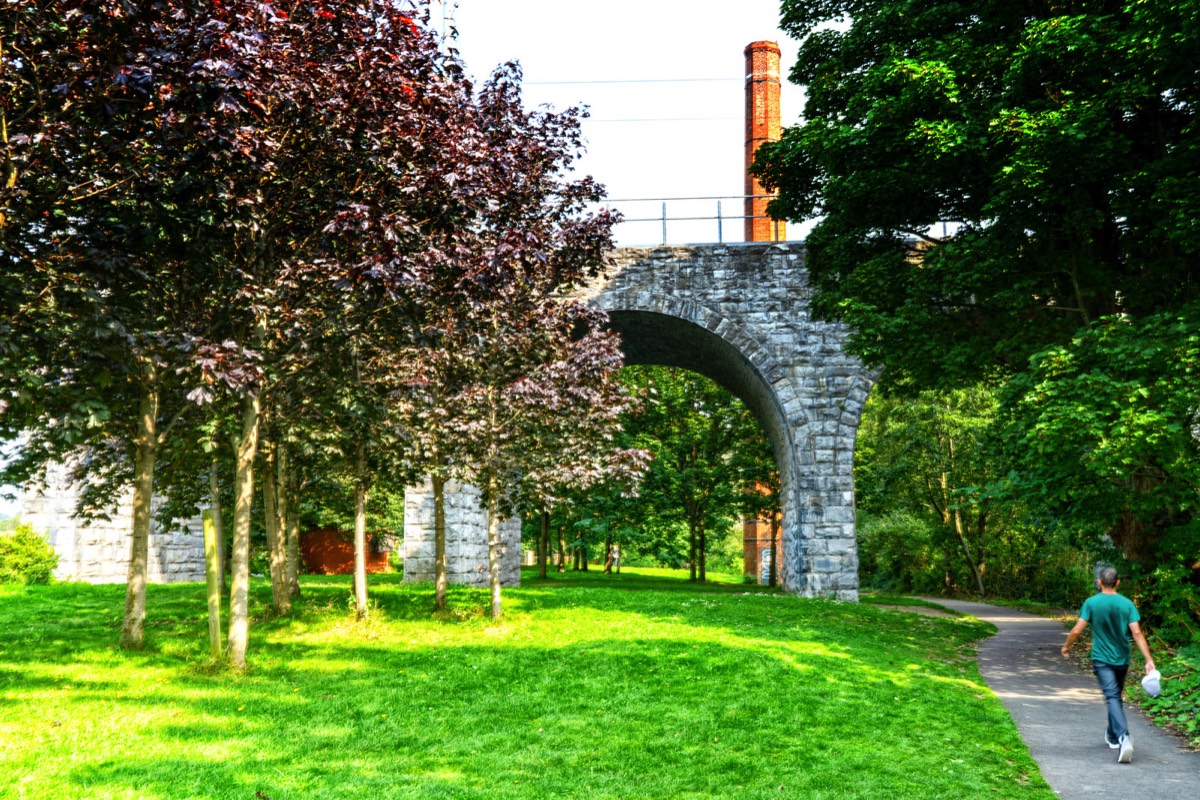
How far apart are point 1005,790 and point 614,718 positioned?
336 centimetres

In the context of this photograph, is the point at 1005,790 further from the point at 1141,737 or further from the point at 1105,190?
the point at 1105,190

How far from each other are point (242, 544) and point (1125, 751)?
8.67 m

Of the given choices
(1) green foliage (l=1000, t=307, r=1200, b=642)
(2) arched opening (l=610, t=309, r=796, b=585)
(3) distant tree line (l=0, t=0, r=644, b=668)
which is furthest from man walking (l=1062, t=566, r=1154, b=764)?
(2) arched opening (l=610, t=309, r=796, b=585)

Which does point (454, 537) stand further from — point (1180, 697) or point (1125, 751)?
point (1125, 751)

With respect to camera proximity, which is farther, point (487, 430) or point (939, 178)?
point (487, 430)

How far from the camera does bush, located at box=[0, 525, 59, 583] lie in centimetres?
1914

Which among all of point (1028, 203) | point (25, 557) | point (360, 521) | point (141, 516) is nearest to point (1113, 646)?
point (1028, 203)

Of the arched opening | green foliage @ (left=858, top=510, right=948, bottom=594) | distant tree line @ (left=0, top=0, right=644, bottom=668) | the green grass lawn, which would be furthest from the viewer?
green foliage @ (left=858, top=510, right=948, bottom=594)

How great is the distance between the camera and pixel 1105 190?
10.8 metres

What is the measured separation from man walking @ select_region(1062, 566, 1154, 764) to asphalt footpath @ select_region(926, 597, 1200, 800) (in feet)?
0.77

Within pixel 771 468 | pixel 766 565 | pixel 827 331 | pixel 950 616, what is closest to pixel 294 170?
pixel 827 331

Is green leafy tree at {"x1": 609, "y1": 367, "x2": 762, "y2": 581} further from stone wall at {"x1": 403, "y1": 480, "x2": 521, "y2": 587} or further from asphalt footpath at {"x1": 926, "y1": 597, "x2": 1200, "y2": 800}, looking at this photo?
asphalt footpath at {"x1": 926, "y1": 597, "x2": 1200, "y2": 800}

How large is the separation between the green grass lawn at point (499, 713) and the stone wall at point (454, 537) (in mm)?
5885

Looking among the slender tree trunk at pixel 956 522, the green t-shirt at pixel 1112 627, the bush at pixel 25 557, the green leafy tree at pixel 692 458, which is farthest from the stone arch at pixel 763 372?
the bush at pixel 25 557
